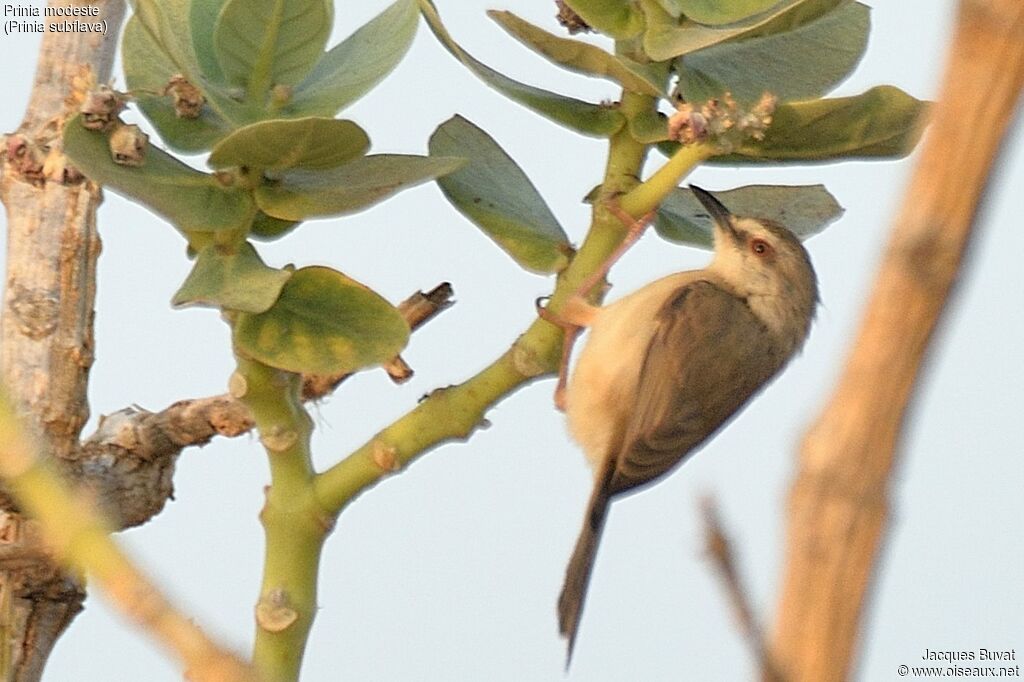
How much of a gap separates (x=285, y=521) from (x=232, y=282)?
13.6 inches

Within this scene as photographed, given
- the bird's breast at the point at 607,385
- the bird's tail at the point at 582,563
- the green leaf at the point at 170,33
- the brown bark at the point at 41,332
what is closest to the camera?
the green leaf at the point at 170,33

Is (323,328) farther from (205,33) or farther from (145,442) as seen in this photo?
(145,442)

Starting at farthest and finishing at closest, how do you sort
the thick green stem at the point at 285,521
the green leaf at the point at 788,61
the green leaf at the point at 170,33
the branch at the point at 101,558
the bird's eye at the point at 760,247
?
the bird's eye at the point at 760,247
the green leaf at the point at 788,61
the thick green stem at the point at 285,521
the green leaf at the point at 170,33
the branch at the point at 101,558

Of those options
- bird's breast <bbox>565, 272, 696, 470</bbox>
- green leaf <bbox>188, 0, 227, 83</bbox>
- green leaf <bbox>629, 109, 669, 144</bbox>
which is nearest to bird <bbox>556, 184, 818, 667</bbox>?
bird's breast <bbox>565, 272, 696, 470</bbox>

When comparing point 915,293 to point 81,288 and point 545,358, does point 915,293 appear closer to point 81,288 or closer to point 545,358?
point 545,358

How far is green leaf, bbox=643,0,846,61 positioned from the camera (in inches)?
67.2

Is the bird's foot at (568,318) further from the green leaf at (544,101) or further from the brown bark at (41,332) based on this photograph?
the brown bark at (41,332)

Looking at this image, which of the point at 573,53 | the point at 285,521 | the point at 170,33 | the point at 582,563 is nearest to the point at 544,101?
the point at 573,53

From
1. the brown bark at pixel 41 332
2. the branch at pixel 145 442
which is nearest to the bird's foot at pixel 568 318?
the branch at pixel 145 442

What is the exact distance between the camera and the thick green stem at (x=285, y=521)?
183cm

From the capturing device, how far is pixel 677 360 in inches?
114

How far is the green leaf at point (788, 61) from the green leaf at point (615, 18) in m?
0.12

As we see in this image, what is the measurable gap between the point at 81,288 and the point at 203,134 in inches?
23.7

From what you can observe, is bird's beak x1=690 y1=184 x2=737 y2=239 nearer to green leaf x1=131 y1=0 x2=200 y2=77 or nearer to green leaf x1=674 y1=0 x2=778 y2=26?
green leaf x1=674 y1=0 x2=778 y2=26
